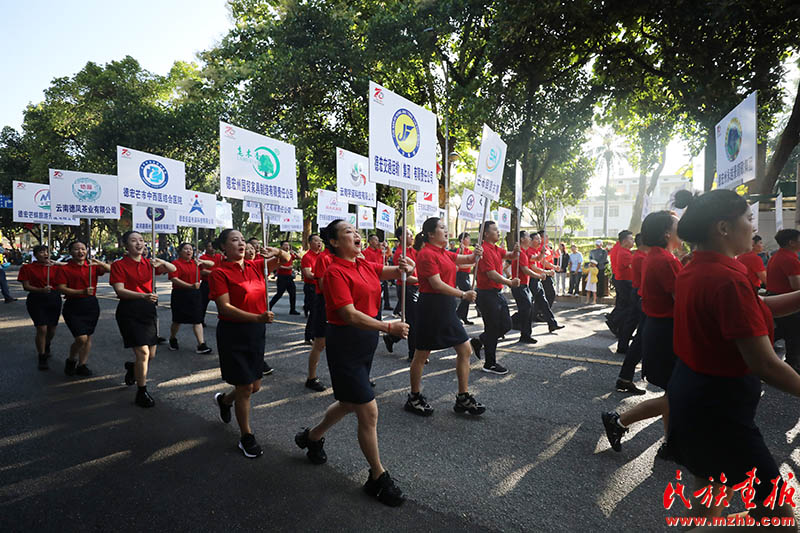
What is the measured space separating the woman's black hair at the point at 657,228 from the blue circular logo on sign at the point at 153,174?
20.2 feet

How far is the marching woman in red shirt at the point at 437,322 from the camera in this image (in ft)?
14.2

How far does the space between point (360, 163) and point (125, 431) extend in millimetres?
7542

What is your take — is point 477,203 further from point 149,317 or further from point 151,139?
point 151,139

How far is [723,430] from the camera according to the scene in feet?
6.14

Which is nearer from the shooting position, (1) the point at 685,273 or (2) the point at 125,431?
(1) the point at 685,273

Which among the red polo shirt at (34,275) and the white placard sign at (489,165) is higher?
the white placard sign at (489,165)

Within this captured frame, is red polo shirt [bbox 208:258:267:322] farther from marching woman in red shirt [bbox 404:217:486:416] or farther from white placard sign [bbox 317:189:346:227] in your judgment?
white placard sign [bbox 317:189:346:227]

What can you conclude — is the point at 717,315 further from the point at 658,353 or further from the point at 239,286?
the point at 239,286

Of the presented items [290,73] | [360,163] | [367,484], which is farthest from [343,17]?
[367,484]

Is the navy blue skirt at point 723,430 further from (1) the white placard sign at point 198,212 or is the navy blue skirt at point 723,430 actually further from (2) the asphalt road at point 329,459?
(1) the white placard sign at point 198,212

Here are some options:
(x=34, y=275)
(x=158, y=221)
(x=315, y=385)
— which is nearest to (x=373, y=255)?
(x=315, y=385)

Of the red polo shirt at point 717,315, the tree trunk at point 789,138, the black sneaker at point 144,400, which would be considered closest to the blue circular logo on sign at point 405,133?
the red polo shirt at point 717,315

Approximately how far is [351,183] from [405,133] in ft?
18.0

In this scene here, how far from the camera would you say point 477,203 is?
11680 mm
